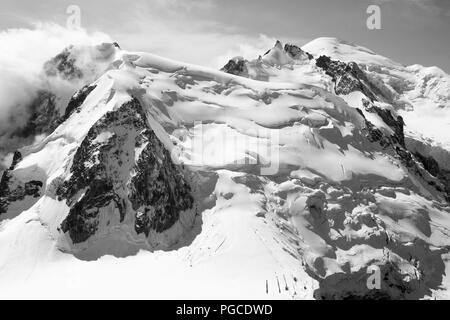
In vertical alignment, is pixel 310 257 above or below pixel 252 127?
Result: below

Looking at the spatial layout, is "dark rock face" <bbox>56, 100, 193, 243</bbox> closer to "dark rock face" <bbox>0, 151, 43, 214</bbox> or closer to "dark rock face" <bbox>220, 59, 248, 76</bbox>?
"dark rock face" <bbox>0, 151, 43, 214</bbox>

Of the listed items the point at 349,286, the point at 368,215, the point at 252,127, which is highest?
the point at 252,127

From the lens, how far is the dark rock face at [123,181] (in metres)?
126

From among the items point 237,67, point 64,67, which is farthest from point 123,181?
point 237,67

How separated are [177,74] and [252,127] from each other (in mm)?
29718

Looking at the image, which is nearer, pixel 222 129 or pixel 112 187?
pixel 112 187

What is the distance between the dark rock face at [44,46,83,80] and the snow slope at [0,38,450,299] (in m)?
17.5

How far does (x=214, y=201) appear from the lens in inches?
5281

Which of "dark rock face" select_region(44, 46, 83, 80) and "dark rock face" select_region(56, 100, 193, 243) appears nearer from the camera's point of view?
"dark rock face" select_region(56, 100, 193, 243)

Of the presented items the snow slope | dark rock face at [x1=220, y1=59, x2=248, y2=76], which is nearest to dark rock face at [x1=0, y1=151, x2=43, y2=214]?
the snow slope

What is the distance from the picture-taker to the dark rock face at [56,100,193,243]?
12562 cm
